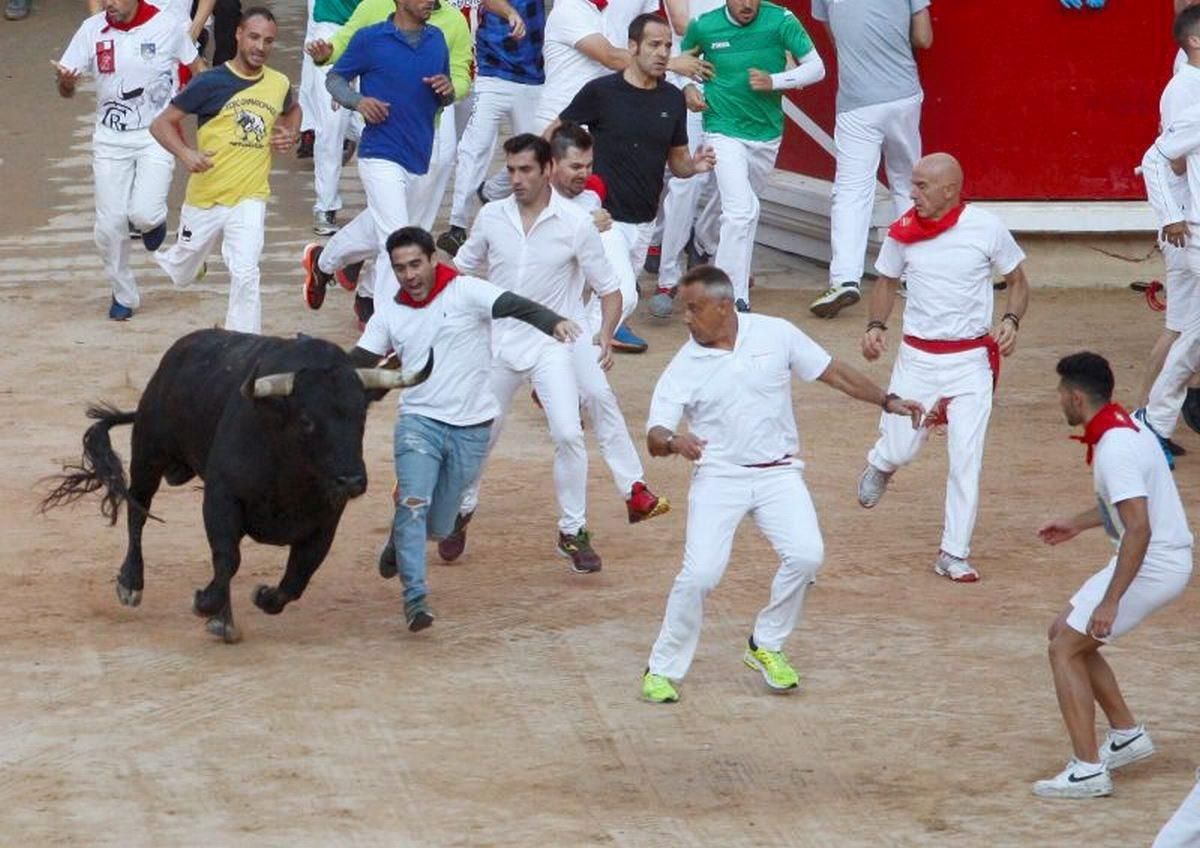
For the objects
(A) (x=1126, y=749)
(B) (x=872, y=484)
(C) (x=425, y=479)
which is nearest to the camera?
(A) (x=1126, y=749)

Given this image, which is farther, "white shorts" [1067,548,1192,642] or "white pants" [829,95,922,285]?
"white pants" [829,95,922,285]

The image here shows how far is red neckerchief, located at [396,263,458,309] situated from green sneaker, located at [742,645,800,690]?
2086 millimetres

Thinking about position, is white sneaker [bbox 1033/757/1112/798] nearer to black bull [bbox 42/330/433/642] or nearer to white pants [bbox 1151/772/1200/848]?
white pants [bbox 1151/772/1200/848]

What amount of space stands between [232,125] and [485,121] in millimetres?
2886

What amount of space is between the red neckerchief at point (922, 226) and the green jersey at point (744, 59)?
4.41 meters

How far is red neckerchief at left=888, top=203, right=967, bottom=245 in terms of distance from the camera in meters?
10.5

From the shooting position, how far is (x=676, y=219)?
15055 mm

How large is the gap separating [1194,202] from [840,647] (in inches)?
150

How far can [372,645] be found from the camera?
9.64 meters

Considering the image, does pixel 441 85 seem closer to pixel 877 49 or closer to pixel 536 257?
pixel 877 49

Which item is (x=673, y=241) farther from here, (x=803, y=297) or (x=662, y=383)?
(x=662, y=383)

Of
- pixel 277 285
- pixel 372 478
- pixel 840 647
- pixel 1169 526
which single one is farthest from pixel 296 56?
pixel 1169 526

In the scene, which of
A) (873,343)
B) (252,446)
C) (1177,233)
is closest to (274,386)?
(252,446)

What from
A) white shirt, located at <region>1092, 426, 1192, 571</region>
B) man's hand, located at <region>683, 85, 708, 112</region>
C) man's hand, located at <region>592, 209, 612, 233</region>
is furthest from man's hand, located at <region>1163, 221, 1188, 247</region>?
white shirt, located at <region>1092, 426, 1192, 571</region>
